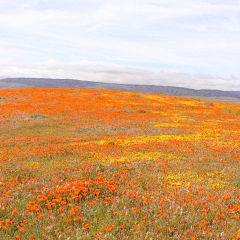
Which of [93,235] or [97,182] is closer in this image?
[93,235]

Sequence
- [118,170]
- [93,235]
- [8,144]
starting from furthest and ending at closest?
1. [8,144]
2. [118,170]
3. [93,235]

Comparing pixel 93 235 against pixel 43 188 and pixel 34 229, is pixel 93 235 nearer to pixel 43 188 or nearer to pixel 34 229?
pixel 34 229

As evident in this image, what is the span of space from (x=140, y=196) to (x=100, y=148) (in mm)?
7876

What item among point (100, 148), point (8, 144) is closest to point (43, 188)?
point (100, 148)

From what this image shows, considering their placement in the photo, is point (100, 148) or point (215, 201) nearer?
point (215, 201)

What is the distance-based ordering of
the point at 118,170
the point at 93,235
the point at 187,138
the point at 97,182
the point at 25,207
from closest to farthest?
the point at 93,235 → the point at 25,207 → the point at 97,182 → the point at 118,170 → the point at 187,138

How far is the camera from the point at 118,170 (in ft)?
33.2

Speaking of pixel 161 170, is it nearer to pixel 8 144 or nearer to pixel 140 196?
pixel 140 196

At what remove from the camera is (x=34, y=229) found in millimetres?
5582

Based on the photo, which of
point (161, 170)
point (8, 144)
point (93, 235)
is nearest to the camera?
point (93, 235)

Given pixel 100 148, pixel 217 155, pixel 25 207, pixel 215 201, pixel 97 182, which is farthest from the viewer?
pixel 100 148

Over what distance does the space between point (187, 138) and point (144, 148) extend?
5.68m

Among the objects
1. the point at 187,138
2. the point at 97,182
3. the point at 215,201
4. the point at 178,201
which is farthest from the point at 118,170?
the point at 187,138

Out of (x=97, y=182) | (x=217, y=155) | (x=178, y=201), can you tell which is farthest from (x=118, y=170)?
(x=217, y=155)
